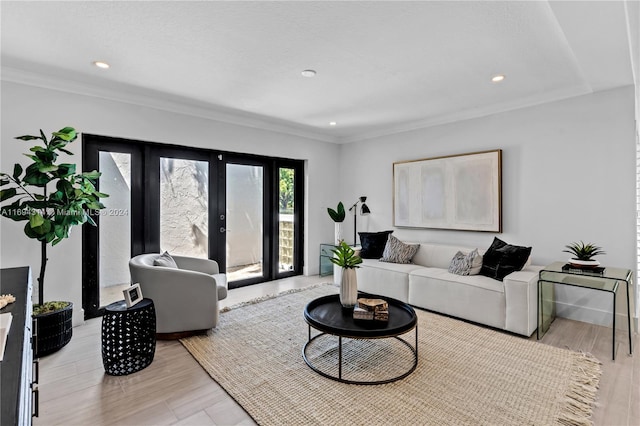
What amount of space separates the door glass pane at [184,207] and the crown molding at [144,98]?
68 centimetres

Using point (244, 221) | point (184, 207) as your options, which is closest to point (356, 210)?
point (244, 221)

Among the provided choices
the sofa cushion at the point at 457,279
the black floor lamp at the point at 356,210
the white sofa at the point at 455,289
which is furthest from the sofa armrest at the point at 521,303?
the black floor lamp at the point at 356,210

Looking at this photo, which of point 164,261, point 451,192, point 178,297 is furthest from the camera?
point 451,192

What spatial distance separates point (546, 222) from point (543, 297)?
0.99 meters

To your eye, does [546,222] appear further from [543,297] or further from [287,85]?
[287,85]

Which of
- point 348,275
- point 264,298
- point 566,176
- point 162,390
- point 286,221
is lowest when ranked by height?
point 162,390

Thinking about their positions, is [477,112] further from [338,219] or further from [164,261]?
[164,261]

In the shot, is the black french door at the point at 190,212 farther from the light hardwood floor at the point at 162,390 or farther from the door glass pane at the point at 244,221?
the light hardwood floor at the point at 162,390

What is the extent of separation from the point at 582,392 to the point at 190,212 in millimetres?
4403

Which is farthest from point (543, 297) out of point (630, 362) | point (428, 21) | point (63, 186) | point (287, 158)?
point (63, 186)

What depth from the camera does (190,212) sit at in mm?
4457

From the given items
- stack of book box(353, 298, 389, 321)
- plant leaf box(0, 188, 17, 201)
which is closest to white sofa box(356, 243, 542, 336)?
stack of book box(353, 298, 389, 321)

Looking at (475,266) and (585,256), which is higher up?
(585,256)

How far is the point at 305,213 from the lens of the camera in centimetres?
576
